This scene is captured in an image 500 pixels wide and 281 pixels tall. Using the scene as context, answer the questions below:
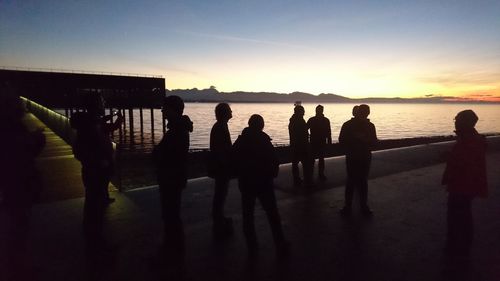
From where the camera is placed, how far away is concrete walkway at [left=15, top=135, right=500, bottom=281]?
350 centimetres

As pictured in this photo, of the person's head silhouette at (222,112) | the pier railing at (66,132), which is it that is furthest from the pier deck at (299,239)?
the person's head silhouette at (222,112)

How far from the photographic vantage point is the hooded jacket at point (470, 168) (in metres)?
3.87

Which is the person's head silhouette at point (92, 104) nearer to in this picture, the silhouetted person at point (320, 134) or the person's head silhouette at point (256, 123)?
the person's head silhouette at point (256, 123)

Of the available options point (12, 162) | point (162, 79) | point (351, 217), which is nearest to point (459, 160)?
point (351, 217)

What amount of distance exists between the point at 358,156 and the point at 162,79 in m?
37.5

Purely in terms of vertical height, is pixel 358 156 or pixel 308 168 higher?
pixel 358 156

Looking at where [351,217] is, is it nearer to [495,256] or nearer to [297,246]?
[297,246]

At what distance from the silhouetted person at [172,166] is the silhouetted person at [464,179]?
11.2 feet

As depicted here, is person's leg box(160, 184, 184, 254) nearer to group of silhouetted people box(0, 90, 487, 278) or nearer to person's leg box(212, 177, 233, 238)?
group of silhouetted people box(0, 90, 487, 278)

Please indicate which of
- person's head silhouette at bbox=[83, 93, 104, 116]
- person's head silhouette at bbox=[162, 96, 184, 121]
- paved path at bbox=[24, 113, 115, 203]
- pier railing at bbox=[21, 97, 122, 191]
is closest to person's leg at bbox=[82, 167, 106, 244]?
person's head silhouette at bbox=[83, 93, 104, 116]

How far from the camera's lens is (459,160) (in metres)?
3.97

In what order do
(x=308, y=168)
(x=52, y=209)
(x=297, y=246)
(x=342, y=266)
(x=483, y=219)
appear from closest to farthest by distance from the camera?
(x=342, y=266), (x=297, y=246), (x=483, y=219), (x=52, y=209), (x=308, y=168)

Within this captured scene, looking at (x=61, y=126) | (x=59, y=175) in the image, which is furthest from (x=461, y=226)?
(x=61, y=126)

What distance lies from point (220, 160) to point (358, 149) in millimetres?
2459
